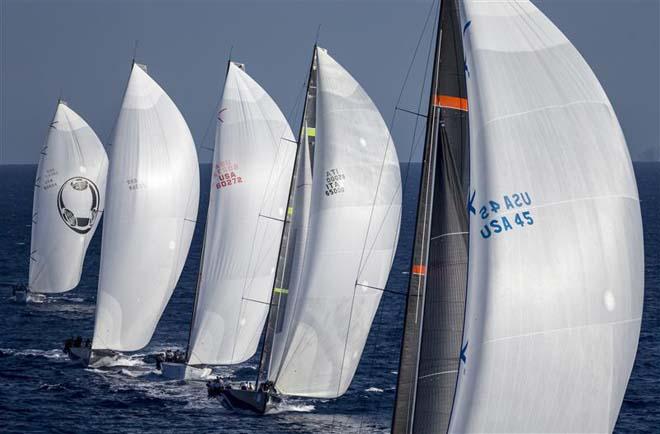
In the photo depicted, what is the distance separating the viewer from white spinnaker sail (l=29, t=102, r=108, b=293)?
7512 centimetres

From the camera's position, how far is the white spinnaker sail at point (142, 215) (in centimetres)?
5672

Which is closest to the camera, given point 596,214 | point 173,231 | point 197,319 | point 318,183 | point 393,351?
point 596,214

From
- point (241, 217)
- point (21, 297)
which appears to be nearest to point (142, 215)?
point (241, 217)

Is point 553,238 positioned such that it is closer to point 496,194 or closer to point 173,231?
point 496,194

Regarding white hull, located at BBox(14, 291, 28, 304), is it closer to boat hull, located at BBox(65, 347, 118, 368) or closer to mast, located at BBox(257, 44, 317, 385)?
boat hull, located at BBox(65, 347, 118, 368)

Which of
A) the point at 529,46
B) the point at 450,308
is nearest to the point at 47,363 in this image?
the point at 450,308

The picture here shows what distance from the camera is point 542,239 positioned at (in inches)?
932

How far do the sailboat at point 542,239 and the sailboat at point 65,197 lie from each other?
53365 millimetres

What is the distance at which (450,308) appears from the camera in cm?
2648

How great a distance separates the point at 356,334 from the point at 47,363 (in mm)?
20303

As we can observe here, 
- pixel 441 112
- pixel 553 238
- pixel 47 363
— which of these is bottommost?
pixel 47 363

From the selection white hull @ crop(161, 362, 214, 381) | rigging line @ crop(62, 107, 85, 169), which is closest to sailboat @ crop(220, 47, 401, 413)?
white hull @ crop(161, 362, 214, 381)

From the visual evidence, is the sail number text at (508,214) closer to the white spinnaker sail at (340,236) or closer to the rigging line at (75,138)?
the white spinnaker sail at (340,236)

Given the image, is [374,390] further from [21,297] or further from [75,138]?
[21,297]
